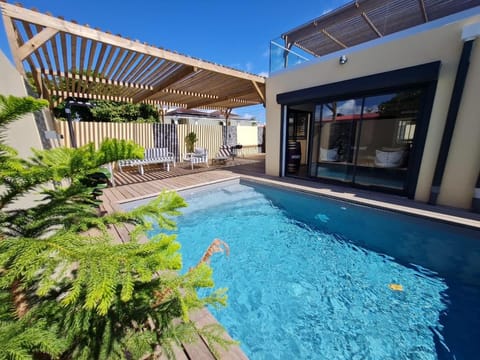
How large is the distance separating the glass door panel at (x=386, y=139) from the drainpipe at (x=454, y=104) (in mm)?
688

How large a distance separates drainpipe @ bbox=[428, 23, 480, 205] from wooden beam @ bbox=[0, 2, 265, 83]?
529 centimetres

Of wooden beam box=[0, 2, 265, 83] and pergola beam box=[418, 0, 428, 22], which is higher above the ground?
pergola beam box=[418, 0, 428, 22]

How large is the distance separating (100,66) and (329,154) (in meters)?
7.21

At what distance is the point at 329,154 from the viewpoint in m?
6.36

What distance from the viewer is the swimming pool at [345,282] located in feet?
6.70

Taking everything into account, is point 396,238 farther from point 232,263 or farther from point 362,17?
point 362,17

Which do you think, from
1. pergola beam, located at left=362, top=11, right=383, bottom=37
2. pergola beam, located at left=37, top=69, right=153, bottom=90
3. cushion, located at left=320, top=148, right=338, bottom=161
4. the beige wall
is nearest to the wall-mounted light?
the beige wall

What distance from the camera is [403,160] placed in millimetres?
5141

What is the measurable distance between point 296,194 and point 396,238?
101 inches

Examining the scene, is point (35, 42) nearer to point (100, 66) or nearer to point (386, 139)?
point (100, 66)

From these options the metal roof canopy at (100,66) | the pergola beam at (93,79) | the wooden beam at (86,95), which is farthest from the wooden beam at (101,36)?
the wooden beam at (86,95)

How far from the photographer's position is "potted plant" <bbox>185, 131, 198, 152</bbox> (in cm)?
1054

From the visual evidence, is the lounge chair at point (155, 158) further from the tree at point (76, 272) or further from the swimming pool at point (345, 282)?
the tree at point (76, 272)

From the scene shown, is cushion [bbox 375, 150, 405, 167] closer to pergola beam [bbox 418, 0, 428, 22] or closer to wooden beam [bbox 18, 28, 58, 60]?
pergola beam [bbox 418, 0, 428, 22]
